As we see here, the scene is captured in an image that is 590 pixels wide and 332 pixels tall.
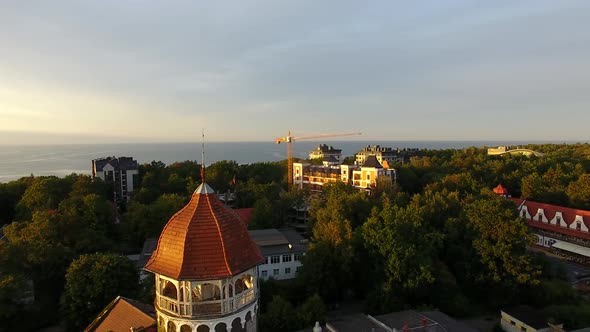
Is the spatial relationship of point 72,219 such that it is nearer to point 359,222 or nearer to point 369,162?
point 359,222

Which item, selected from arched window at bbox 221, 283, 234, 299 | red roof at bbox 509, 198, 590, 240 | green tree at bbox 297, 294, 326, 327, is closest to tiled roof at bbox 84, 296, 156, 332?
arched window at bbox 221, 283, 234, 299

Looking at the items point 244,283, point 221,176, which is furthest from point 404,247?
point 221,176

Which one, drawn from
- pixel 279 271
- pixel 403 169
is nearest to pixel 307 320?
pixel 279 271

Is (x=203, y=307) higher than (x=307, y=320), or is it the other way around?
(x=203, y=307)

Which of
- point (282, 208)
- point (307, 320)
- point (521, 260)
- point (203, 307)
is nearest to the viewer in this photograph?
point (203, 307)

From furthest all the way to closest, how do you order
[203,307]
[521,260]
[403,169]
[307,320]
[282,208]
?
1. [403,169]
2. [282,208]
3. [521,260]
4. [307,320]
5. [203,307]

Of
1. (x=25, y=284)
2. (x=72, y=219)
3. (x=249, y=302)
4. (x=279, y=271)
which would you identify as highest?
(x=249, y=302)

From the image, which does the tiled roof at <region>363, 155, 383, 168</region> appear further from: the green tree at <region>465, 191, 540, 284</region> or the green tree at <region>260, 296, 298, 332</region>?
the green tree at <region>260, 296, 298, 332</region>
